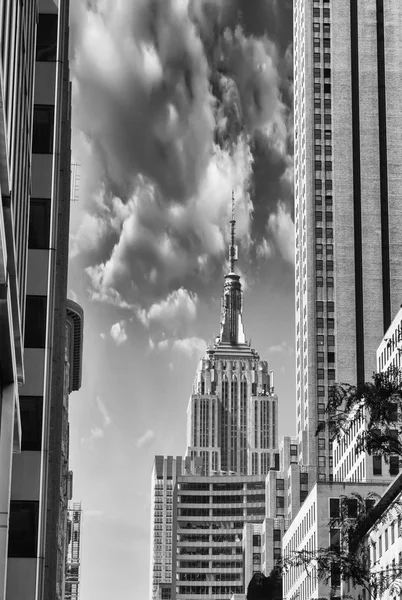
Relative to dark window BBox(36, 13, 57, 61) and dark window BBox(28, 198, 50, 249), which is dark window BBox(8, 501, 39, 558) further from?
dark window BBox(36, 13, 57, 61)

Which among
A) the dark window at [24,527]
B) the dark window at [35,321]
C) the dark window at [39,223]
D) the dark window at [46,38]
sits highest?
the dark window at [46,38]

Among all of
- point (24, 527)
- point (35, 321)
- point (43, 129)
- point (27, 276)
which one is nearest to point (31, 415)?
point (35, 321)

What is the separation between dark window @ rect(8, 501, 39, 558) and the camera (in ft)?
175

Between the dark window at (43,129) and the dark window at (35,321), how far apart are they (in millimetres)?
6825

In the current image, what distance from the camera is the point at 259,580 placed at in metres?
197

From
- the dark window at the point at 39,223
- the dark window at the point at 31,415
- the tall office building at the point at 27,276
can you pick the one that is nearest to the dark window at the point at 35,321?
the tall office building at the point at 27,276

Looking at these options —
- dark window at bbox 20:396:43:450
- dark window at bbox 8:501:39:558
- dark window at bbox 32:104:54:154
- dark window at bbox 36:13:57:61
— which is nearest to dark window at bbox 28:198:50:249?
dark window at bbox 32:104:54:154

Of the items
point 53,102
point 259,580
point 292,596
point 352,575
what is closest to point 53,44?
point 53,102

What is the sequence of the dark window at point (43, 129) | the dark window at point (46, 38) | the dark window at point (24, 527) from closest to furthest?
the dark window at point (24, 527) < the dark window at point (43, 129) < the dark window at point (46, 38)

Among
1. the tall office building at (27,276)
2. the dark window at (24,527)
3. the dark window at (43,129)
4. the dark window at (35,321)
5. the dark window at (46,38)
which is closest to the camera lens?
the tall office building at (27,276)

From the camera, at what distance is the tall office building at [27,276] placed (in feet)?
111

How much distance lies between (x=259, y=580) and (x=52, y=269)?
144583 mm

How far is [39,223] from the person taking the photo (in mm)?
58844

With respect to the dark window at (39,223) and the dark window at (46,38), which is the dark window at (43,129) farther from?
the dark window at (46,38)
